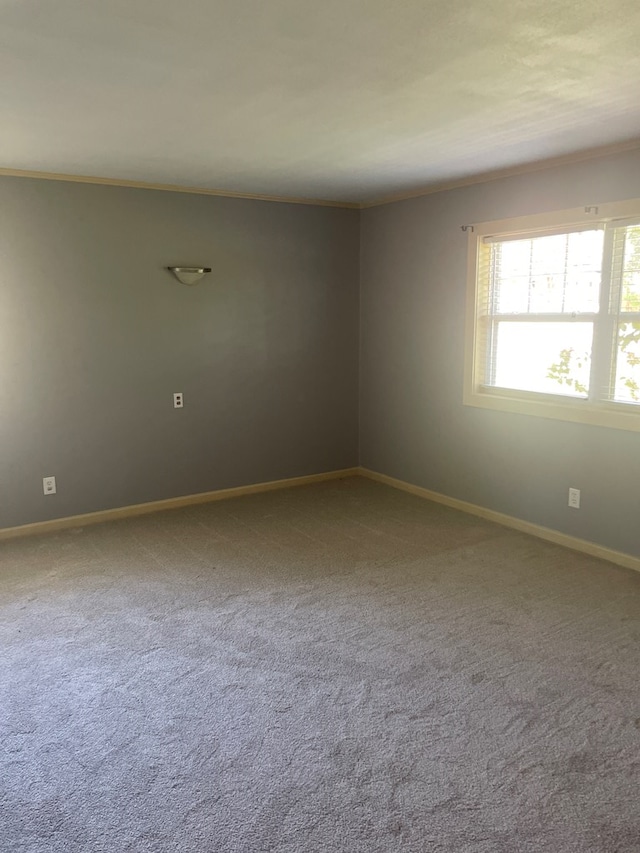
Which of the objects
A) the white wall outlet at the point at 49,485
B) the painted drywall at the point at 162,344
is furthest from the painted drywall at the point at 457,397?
the white wall outlet at the point at 49,485

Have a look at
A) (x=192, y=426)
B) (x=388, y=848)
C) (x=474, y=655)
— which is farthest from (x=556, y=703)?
(x=192, y=426)

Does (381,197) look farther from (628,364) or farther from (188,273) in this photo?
(628,364)

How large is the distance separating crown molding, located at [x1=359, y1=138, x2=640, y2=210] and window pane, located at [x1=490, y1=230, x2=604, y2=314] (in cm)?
40

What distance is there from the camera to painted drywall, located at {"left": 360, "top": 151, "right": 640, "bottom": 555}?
142 inches

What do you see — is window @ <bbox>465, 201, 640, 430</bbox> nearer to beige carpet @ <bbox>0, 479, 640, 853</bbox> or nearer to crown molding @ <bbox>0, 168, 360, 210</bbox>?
beige carpet @ <bbox>0, 479, 640, 853</bbox>

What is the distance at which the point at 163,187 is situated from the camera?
4.30 m

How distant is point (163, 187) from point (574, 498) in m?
3.37

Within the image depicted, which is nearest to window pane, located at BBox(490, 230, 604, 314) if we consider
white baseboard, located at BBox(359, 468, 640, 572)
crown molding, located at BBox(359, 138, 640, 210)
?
crown molding, located at BBox(359, 138, 640, 210)

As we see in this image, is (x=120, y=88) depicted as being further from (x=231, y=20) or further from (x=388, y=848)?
(x=388, y=848)

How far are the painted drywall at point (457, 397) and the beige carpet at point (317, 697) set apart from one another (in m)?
0.43

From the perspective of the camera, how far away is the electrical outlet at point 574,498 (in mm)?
3826

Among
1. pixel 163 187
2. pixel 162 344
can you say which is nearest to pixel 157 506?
pixel 162 344

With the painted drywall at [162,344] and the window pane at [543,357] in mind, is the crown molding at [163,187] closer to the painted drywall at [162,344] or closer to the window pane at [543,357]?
the painted drywall at [162,344]

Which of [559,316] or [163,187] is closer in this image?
[559,316]
